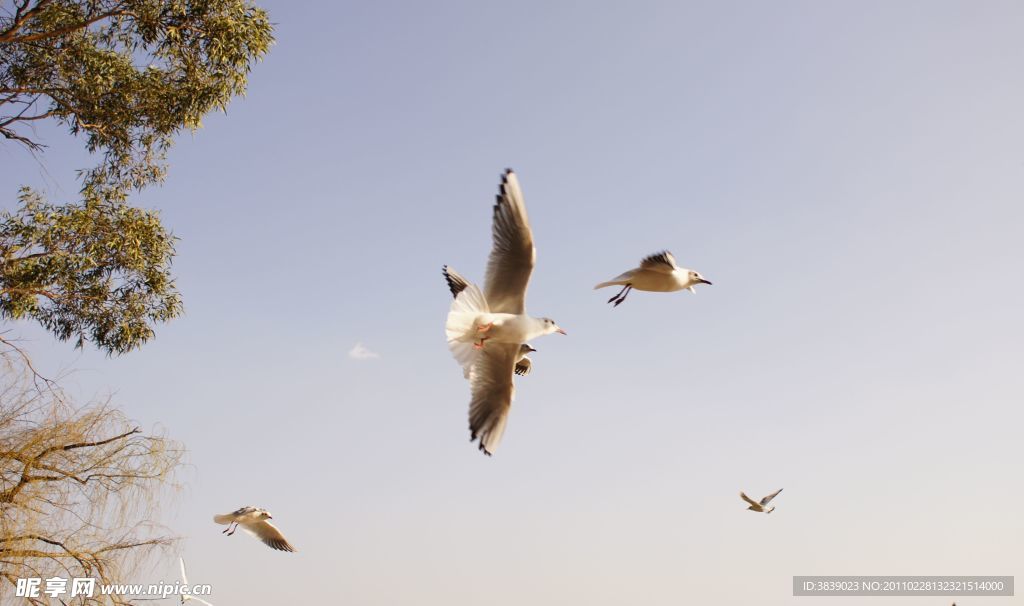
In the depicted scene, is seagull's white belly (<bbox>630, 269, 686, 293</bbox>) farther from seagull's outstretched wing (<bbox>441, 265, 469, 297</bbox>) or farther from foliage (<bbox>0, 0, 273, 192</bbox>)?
foliage (<bbox>0, 0, 273, 192</bbox>)

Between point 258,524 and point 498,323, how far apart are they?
5156 mm

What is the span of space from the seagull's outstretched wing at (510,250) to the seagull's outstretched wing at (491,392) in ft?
1.44

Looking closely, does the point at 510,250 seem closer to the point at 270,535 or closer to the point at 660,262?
the point at 660,262

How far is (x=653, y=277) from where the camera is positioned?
5.84 meters

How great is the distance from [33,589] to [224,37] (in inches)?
283

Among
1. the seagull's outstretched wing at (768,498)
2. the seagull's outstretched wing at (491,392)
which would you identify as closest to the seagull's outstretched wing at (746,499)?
the seagull's outstretched wing at (768,498)

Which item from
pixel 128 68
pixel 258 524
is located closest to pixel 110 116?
pixel 128 68


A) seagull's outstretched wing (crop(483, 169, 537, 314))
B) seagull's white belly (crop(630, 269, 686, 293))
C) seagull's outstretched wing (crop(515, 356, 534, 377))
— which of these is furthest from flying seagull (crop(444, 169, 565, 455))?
seagull's outstretched wing (crop(515, 356, 534, 377))

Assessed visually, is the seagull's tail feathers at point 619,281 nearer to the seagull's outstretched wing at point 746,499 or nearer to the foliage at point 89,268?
the seagull's outstretched wing at point 746,499

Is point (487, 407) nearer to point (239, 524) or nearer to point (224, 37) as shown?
point (239, 524)

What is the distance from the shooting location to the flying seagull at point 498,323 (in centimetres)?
608

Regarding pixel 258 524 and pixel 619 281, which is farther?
pixel 258 524

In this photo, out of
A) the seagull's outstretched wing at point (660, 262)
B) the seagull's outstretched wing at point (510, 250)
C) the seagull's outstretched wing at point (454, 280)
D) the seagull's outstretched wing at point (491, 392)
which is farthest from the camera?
the seagull's outstretched wing at point (454, 280)

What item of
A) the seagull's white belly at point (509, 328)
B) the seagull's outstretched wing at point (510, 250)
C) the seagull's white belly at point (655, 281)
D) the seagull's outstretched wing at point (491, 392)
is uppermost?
the seagull's outstretched wing at point (510, 250)
